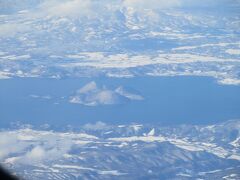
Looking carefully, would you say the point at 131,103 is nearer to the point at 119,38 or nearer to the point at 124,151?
the point at 124,151

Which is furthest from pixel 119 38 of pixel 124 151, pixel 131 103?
pixel 124 151

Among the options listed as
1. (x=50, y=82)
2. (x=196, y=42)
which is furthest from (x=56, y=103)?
(x=196, y=42)

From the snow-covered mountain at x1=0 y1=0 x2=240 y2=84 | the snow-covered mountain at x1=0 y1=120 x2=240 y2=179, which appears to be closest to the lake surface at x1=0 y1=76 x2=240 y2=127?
the snow-covered mountain at x1=0 y1=120 x2=240 y2=179

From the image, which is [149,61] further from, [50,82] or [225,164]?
[225,164]

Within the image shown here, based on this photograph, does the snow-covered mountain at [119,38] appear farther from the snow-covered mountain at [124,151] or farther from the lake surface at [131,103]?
the snow-covered mountain at [124,151]

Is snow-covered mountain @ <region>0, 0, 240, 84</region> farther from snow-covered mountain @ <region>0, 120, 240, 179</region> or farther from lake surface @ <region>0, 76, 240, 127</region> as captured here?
snow-covered mountain @ <region>0, 120, 240, 179</region>

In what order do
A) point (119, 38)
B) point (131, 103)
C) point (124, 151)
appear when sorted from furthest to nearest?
point (119, 38)
point (131, 103)
point (124, 151)
